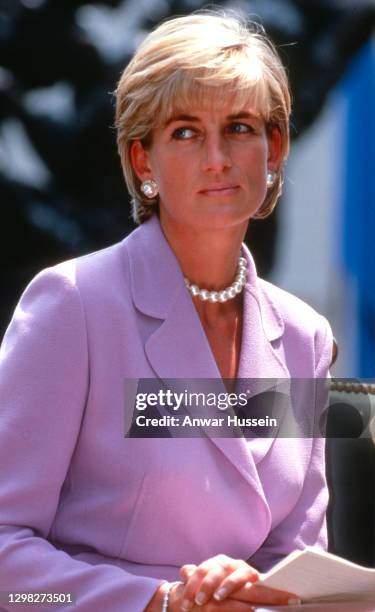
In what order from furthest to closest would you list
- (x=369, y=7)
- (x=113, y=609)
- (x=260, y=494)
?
1. (x=369, y=7)
2. (x=260, y=494)
3. (x=113, y=609)

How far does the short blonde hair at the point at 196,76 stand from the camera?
1.54m

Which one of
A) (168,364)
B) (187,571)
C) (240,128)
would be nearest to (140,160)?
(240,128)

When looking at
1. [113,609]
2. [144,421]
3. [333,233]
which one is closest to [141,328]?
[144,421]

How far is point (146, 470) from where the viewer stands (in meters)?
1.46

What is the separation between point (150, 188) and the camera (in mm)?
1650

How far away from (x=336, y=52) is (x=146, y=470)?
4.66ft

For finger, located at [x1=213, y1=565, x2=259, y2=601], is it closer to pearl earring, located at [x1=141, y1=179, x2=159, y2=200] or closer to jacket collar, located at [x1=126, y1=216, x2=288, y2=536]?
jacket collar, located at [x1=126, y1=216, x2=288, y2=536]

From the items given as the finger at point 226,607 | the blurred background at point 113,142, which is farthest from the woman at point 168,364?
the blurred background at point 113,142

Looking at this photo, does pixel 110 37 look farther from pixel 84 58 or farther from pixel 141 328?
pixel 141 328

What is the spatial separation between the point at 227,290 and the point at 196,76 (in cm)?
29

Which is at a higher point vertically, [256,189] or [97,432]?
[256,189]

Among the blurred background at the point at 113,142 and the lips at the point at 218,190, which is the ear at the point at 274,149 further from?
the blurred background at the point at 113,142

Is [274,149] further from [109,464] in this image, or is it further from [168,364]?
[109,464]

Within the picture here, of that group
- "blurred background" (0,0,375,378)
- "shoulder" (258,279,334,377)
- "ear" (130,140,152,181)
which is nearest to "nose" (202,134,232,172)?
"ear" (130,140,152,181)
